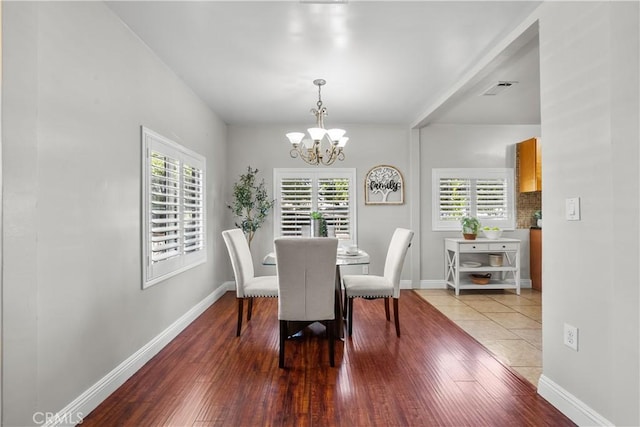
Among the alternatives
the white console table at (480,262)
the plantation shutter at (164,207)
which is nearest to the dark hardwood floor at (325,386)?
the plantation shutter at (164,207)

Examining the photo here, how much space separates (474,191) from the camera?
559 cm

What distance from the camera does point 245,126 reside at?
552cm

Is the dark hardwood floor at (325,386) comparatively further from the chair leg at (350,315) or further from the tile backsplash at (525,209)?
the tile backsplash at (525,209)

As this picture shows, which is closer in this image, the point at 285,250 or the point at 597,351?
the point at 597,351

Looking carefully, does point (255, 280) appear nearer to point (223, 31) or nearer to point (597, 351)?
point (223, 31)

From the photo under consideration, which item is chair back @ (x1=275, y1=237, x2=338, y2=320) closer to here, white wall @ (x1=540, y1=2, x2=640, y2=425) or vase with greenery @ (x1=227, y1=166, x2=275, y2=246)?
white wall @ (x1=540, y1=2, x2=640, y2=425)

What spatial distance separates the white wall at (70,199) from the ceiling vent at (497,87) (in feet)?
10.9

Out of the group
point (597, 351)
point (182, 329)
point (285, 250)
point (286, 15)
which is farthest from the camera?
point (182, 329)

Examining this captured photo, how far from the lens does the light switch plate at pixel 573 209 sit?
196 centimetres

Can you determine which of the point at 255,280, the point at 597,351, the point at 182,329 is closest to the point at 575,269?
the point at 597,351

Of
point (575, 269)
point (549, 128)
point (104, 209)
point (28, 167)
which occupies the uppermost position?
point (549, 128)

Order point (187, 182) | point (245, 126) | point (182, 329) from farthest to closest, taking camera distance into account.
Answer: point (245, 126)
point (187, 182)
point (182, 329)

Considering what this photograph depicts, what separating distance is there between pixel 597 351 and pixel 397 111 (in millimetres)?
3621

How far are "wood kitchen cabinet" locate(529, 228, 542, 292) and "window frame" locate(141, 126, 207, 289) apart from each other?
472cm
